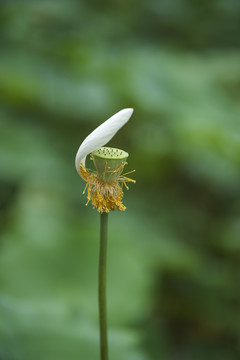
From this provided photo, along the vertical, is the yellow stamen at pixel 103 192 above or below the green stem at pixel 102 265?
above

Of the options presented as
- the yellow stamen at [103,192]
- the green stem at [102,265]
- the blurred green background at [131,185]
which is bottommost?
the green stem at [102,265]

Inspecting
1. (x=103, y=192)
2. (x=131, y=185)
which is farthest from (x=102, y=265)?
(x=131, y=185)

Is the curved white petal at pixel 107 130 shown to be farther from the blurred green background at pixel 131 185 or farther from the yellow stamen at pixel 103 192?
the blurred green background at pixel 131 185

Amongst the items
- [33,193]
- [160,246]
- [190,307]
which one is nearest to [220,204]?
[160,246]

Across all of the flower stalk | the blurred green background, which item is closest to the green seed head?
the flower stalk

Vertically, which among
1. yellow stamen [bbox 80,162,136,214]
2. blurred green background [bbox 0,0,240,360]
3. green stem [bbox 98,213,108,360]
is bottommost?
green stem [bbox 98,213,108,360]

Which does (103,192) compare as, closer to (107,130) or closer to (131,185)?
(107,130)

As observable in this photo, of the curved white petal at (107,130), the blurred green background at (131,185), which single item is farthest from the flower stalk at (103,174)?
the blurred green background at (131,185)

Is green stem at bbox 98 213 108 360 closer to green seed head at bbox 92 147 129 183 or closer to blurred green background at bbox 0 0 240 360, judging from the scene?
green seed head at bbox 92 147 129 183
